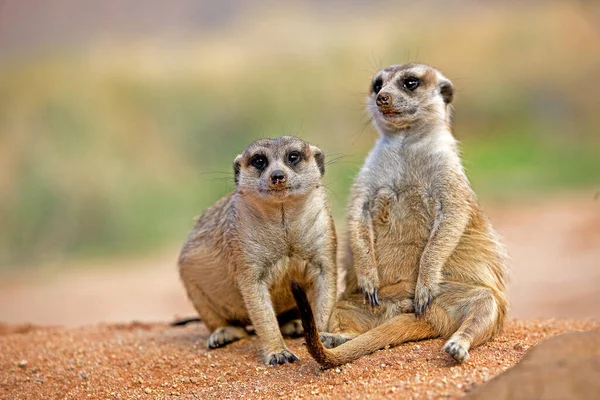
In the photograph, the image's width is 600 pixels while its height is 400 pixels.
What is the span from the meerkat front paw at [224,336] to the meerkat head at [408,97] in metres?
1.80

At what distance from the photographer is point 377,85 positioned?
504cm

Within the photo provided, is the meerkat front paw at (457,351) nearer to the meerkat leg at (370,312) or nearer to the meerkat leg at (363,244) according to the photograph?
the meerkat leg at (370,312)

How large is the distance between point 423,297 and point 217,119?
11037mm

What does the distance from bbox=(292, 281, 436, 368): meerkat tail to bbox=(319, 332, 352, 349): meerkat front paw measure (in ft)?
0.68

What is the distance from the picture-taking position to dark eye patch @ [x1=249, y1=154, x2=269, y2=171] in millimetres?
4703

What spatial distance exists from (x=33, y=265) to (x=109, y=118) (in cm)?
345

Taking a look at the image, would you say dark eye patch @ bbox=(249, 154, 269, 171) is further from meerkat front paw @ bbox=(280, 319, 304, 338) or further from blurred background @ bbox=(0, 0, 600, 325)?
blurred background @ bbox=(0, 0, 600, 325)

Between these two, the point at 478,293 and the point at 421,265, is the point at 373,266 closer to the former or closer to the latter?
the point at 421,265

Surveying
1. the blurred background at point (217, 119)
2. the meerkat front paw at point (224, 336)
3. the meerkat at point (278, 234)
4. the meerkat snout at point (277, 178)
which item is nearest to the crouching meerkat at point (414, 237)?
the meerkat at point (278, 234)

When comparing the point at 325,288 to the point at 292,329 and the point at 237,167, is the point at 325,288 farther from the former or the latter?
the point at 237,167

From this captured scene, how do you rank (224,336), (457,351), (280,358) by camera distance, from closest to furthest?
(457,351) < (280,358) < (224,336)

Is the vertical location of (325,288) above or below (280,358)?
above

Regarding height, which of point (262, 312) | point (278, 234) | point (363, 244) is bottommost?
point (262, 312)

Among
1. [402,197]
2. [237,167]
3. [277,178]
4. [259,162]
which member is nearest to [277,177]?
[277,178]
